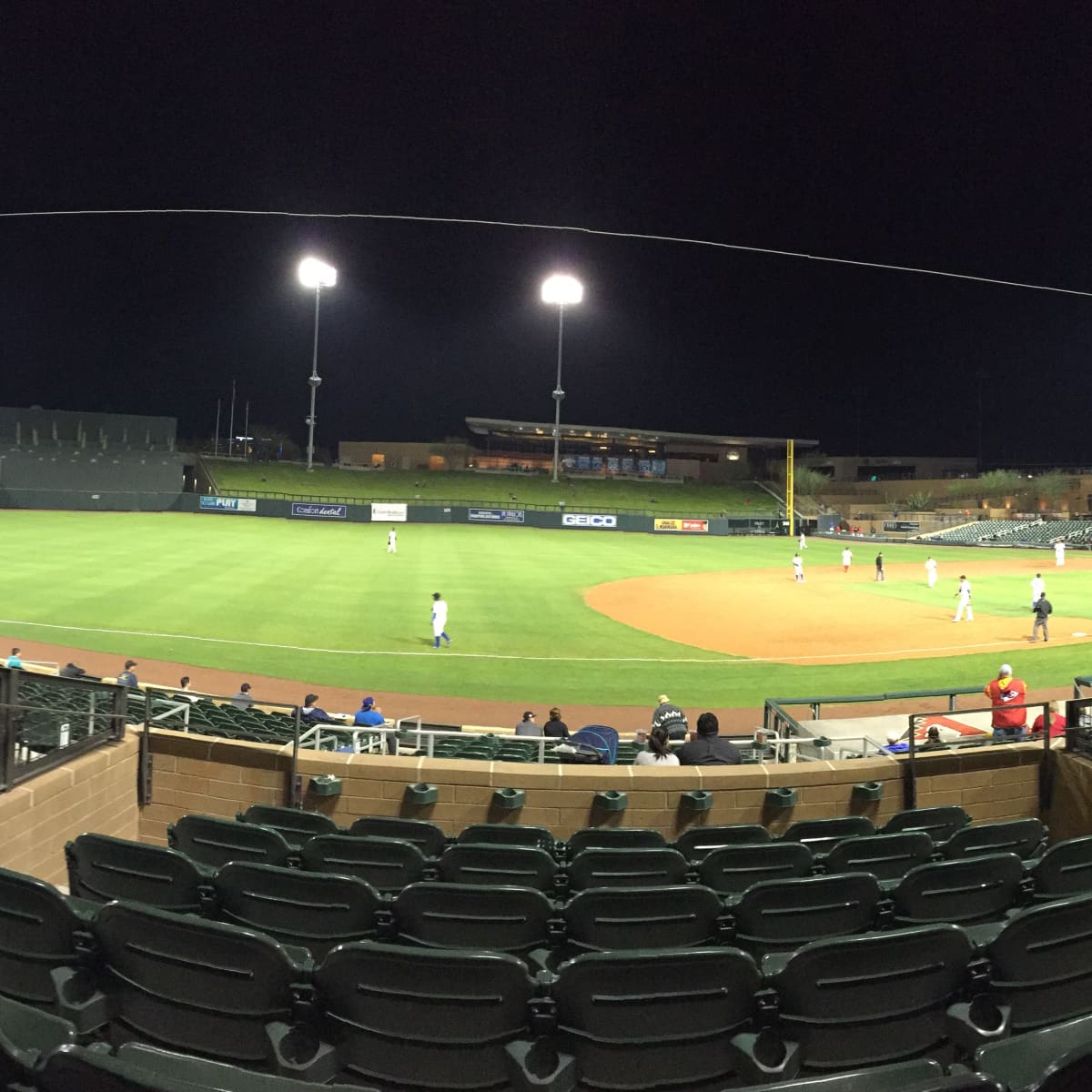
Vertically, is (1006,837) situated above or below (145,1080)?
below

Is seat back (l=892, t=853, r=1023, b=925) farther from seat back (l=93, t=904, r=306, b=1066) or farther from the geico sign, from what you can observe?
the geico sign

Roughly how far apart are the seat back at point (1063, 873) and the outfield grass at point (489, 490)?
74725 mm

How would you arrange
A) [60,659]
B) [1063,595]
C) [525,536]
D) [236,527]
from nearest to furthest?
1. [60,659]
2. [1063,595]
3. [236,527]
4. [525,536]

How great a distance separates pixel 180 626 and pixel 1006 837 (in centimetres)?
2339

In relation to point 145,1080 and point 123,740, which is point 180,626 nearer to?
point 123,740

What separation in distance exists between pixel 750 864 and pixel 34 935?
391cm

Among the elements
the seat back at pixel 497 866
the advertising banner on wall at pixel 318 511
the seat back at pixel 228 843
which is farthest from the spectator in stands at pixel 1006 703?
the advertising banner on wall at pixel 318 511

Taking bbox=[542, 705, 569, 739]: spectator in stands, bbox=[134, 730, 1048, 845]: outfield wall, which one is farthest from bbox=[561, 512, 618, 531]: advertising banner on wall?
bbox=[134, 730, 1048, 845]: outfield wall

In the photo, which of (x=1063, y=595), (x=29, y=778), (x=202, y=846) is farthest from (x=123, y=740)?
(x=1063, y=595)

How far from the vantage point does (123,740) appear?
22.8 feet

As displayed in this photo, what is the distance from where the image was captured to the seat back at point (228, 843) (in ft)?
15.9

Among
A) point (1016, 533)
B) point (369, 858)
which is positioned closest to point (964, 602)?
point (369, 858)

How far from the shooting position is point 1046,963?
305 cm

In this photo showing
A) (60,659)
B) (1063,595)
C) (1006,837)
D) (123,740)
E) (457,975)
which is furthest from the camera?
(1063,595)
